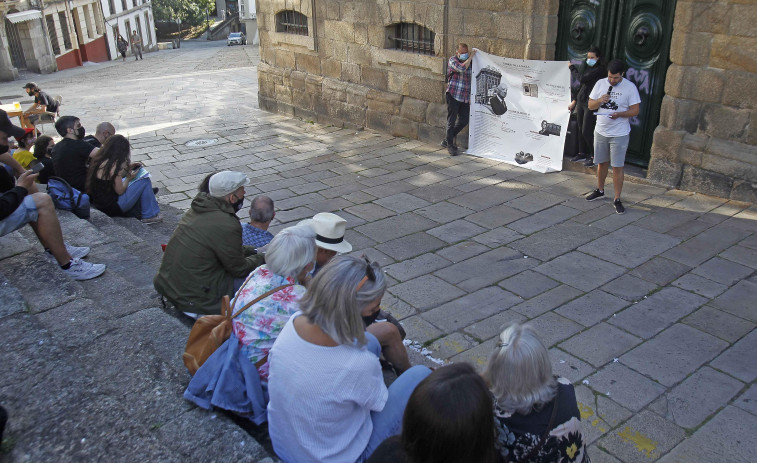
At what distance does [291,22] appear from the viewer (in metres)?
12.2

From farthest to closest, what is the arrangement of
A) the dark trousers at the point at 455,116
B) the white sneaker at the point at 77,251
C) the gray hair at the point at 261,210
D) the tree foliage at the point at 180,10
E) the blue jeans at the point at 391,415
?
the tree foliage at the point at 180,10, the dark trousers at the point at 455,116, the white sneaker at the point at 77,251, the gray hair at the point at 261,210, the blue jeans at the point at 391,415

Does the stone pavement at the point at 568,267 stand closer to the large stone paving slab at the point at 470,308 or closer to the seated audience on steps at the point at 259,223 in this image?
the large stone paving slab at the point at 470,308

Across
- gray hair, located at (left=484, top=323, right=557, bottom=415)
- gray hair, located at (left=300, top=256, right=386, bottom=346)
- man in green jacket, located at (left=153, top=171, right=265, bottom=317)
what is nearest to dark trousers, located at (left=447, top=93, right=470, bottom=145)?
man in green jacket, located at (left=153, top=171, right=265, bottom=317)

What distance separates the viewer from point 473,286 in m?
5.10

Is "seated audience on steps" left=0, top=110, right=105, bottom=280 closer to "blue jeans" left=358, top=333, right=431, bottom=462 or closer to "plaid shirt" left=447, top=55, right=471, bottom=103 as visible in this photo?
"blue jeans" left=358, top=333, right=431, bottom=462

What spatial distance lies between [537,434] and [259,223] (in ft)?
9.05

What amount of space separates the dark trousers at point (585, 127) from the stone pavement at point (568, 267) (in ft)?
1.56

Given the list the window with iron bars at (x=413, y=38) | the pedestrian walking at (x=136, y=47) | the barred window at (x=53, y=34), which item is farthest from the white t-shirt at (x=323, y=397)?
the pedestrian walking at (x=136, y=47)

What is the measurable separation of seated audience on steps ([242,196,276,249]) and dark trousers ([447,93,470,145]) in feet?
16.0

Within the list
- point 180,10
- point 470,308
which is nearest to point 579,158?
point 470,308

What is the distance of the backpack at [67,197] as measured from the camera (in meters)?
5.68

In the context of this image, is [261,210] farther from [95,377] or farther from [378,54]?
[378,54]

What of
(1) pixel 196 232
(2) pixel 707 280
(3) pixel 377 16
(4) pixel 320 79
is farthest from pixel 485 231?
(4) pixel 320 79

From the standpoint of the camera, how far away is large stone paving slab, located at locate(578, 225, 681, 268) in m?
5.41
